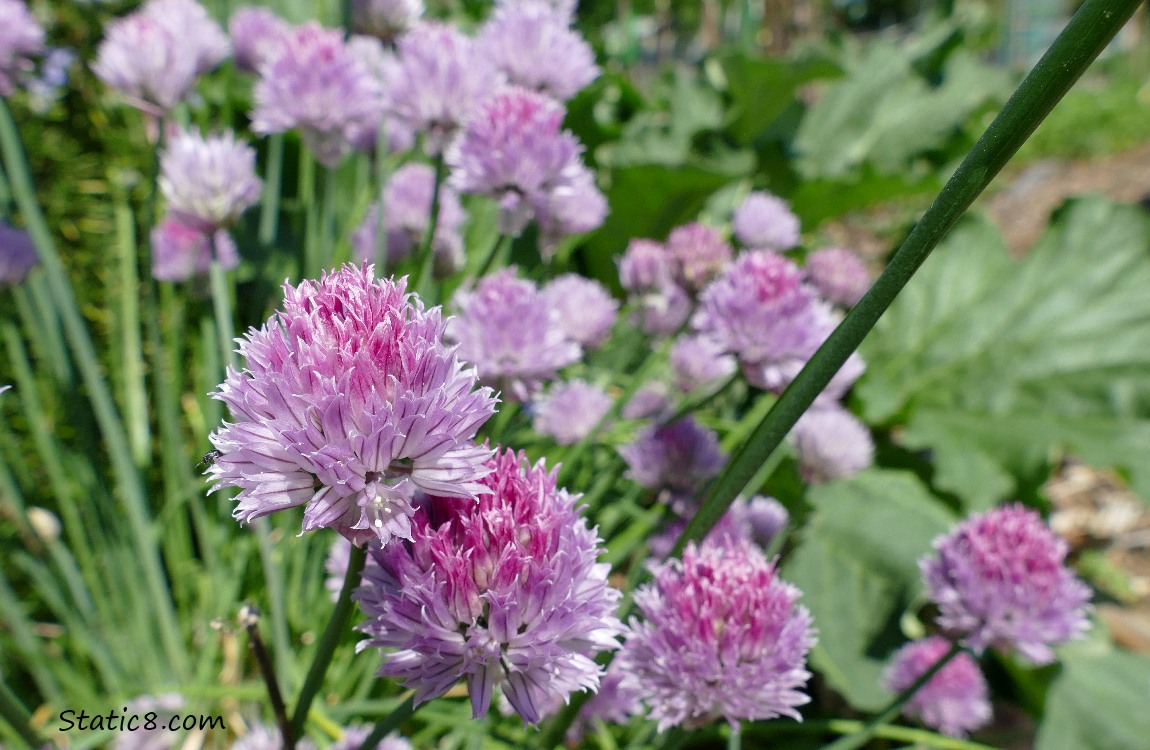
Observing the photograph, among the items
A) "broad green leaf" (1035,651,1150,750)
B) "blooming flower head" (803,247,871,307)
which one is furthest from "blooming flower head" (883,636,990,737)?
"blooming flower head" (803,247,871,307)

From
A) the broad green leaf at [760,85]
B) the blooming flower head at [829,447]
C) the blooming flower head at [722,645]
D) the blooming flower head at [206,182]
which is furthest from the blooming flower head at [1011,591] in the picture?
the broad green leaf at [760,85]

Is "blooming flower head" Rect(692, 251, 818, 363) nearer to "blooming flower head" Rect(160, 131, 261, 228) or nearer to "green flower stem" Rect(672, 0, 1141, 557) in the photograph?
"green flower stem" Rect(672, 0, 1141, 557)

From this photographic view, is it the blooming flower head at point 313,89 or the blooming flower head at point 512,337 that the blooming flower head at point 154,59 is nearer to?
the blooming flower head at point 313,89

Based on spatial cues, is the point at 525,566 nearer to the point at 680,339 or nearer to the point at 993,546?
the point at 993,546

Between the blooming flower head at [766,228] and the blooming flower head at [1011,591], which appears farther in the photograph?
the blooming flower head at [766,228]

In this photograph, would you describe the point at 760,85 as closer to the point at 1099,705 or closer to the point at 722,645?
the point at 1099,705
